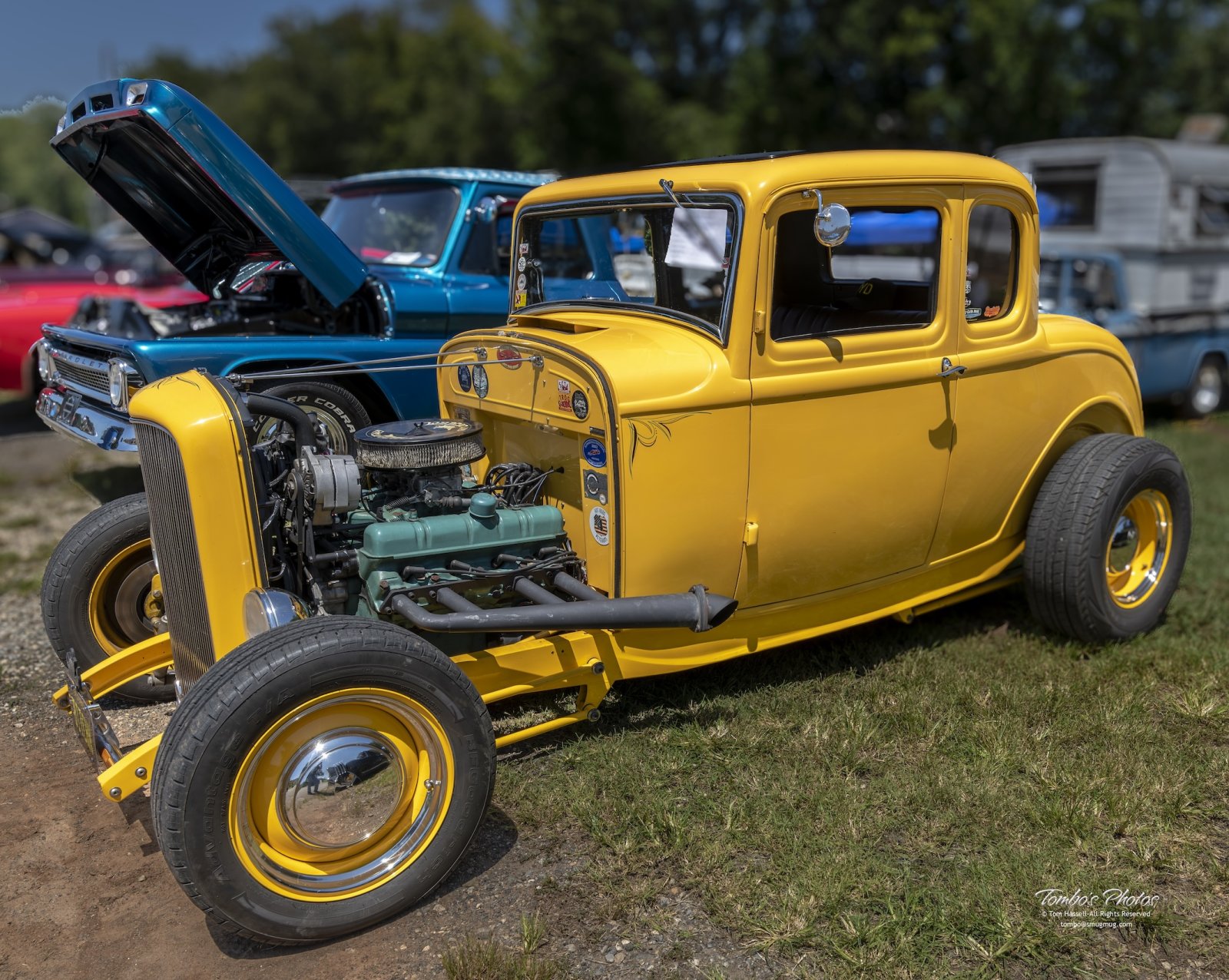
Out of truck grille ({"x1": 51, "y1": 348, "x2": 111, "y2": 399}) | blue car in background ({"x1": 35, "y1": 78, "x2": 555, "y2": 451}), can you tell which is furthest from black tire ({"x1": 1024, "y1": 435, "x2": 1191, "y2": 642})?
truck grille ({"x1": 51, "y1": 348, "x2": 111, "y2": 399})

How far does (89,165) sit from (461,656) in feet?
12.1

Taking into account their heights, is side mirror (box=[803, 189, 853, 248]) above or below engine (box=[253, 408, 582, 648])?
above

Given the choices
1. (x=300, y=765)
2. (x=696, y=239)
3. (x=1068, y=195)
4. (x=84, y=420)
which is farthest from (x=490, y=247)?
(x=1068, y=195)

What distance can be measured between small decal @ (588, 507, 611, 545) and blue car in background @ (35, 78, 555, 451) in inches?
65.4

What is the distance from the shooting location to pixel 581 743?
3.72m

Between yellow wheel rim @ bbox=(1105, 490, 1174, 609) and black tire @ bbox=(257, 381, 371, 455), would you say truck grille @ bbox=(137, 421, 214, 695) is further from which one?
yellow wheel rim @ bbox=(1105, 490, 1174, 609)

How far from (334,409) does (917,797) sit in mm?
3700

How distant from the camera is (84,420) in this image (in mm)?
5480

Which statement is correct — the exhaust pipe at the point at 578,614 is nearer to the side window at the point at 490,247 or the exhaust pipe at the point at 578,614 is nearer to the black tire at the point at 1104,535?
the black tire at the point at 1104,535

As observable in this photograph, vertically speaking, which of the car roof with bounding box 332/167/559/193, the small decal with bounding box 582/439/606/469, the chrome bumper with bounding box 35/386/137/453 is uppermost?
the car roof with bounding box 332/167/559/193

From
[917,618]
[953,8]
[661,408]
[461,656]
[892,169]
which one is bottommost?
[917,618]

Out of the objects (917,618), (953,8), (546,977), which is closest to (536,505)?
(546,977)

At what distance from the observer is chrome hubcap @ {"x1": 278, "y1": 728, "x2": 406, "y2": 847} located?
2787mm

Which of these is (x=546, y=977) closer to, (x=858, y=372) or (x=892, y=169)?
(x=858, y=372)
